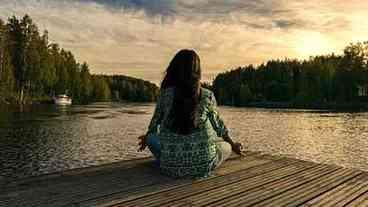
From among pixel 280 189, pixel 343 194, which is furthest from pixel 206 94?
pixel 343 194

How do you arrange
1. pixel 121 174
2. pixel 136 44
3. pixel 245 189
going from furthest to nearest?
1. pixel 136 44
2. pixel 121 174
3. pixel 245 189

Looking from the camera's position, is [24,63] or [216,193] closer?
[216,193]

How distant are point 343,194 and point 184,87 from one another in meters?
3.22

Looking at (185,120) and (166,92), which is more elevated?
(166,92)

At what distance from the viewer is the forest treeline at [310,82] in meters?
104

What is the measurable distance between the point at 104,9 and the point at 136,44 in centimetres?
1348

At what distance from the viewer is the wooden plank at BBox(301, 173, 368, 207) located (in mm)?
5559

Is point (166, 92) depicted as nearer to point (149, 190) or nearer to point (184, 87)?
point (184, 87)

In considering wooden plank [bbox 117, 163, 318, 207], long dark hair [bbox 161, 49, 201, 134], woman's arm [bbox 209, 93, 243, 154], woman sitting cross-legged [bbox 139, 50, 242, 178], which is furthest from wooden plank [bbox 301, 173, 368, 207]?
long dark hair [bbox 161, 49, 201, 134]

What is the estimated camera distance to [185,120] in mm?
6328

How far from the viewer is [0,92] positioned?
234 feet

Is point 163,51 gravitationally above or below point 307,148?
above

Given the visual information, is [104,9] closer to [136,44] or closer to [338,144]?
[136,44]

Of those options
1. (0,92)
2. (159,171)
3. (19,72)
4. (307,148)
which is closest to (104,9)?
(307,148)
